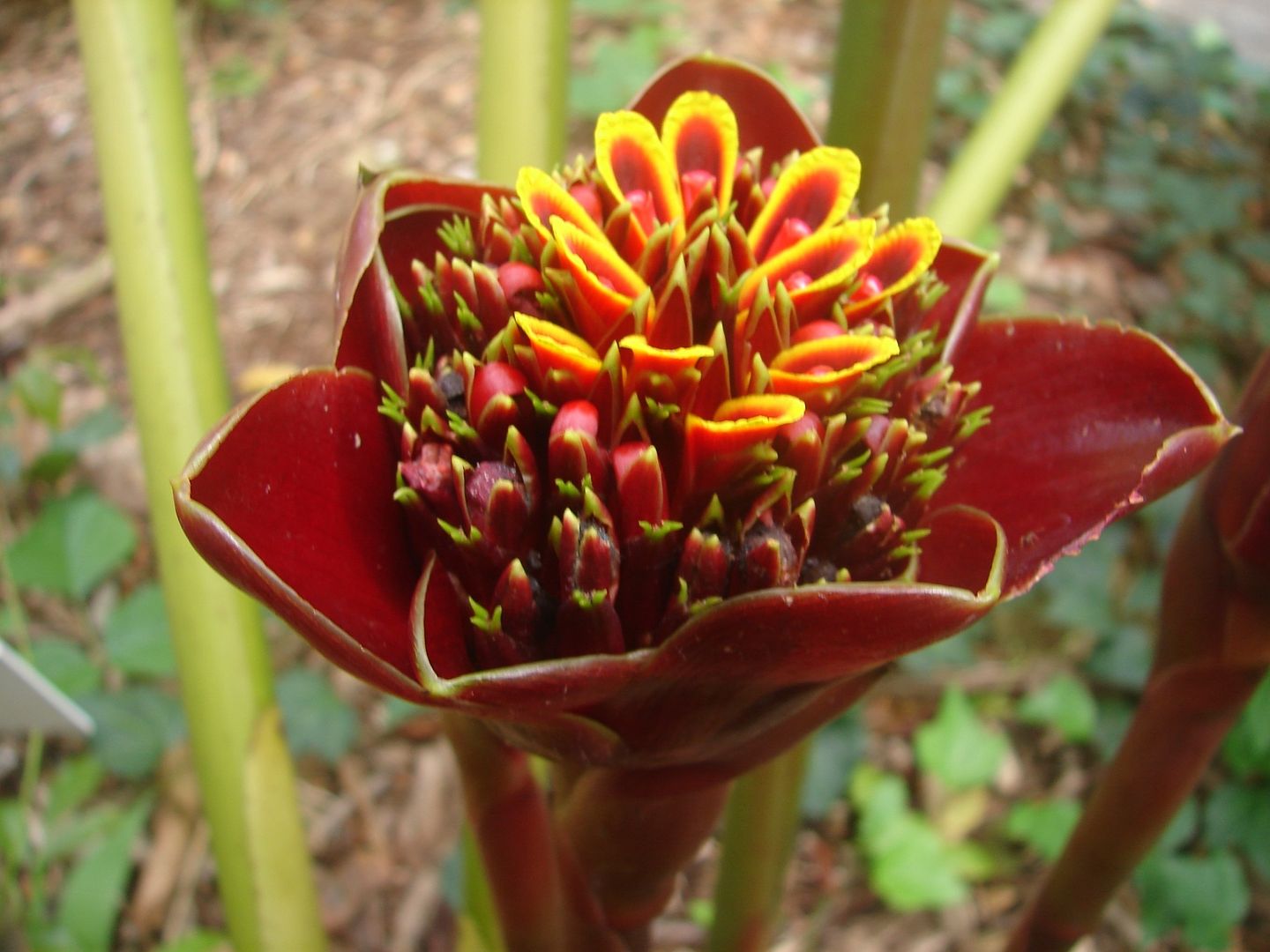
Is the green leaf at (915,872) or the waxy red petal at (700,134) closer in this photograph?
the waxy red petal at (700,134)

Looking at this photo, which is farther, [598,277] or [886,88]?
[886,88]

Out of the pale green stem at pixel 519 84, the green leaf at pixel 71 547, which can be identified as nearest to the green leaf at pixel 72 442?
the green leaf at pixel 71 547

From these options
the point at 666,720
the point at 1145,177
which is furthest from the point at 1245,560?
the point at 1145,177

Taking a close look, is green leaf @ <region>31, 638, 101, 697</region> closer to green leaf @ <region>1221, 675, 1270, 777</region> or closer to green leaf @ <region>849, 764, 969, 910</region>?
green leaf @ <region>849, 764, 969, 910</region>

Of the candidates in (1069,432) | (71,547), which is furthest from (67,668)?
(1069,432)

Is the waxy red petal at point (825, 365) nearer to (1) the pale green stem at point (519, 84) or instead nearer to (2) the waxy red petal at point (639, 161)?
(2) the waxy red petal at point (639, 161)

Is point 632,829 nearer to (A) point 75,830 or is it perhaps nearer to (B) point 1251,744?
(A) point 75,830
